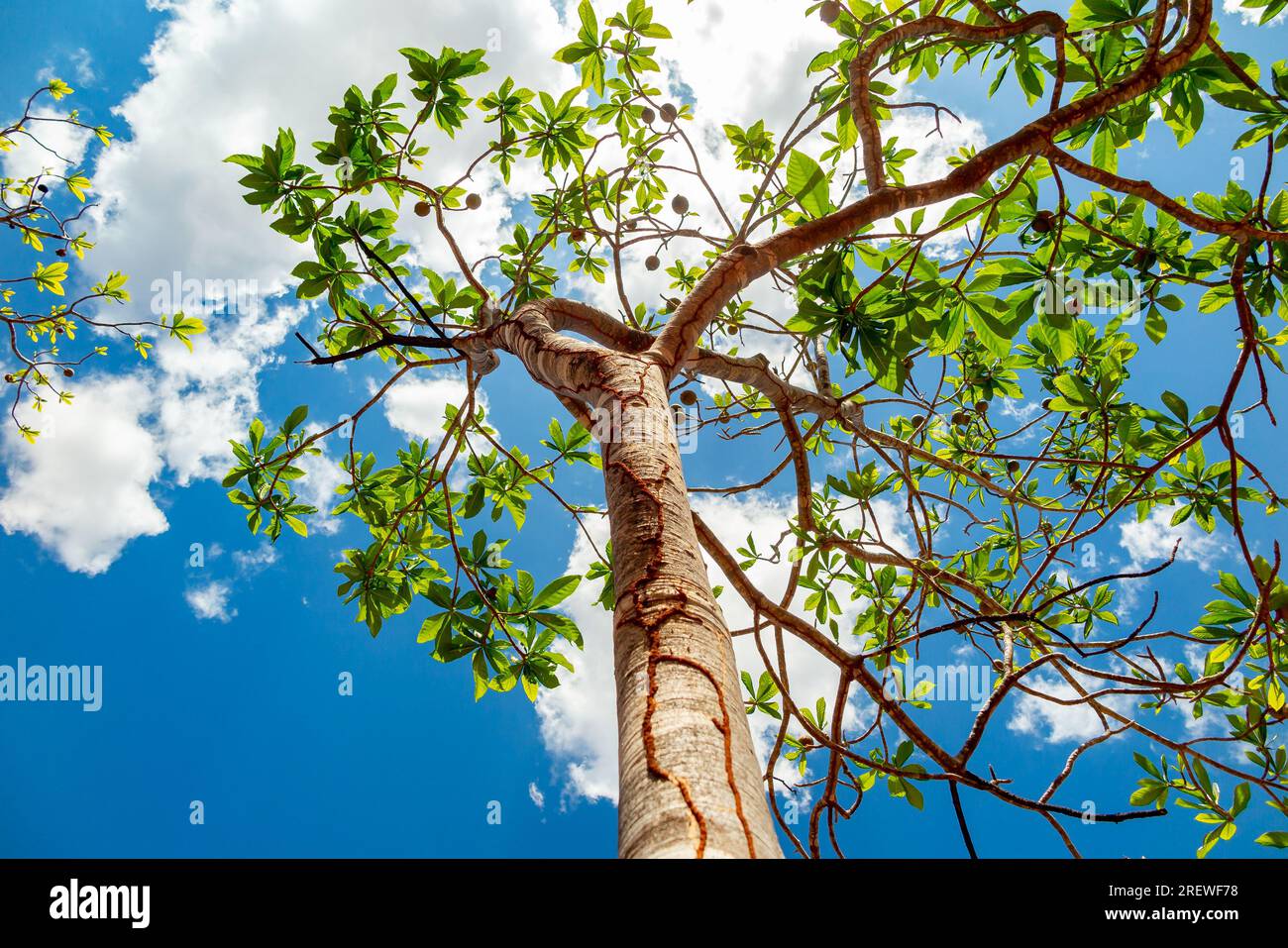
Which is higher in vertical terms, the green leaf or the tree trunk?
the green leaf

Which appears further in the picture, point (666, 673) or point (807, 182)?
point (807, 182)

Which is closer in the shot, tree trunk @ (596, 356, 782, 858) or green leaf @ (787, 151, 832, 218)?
tree trunk @ (596, 356, 782, 858)

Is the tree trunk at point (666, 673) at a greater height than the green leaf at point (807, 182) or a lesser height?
lesser

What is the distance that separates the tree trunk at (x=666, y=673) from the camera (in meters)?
0.84

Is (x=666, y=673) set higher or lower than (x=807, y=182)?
lower

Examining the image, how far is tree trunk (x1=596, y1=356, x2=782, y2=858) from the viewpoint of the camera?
84cm

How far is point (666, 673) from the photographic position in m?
1.08

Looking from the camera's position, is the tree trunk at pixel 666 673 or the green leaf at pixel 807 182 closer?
the tree trunk at pixel 666 673

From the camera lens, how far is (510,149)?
11.3 feet
